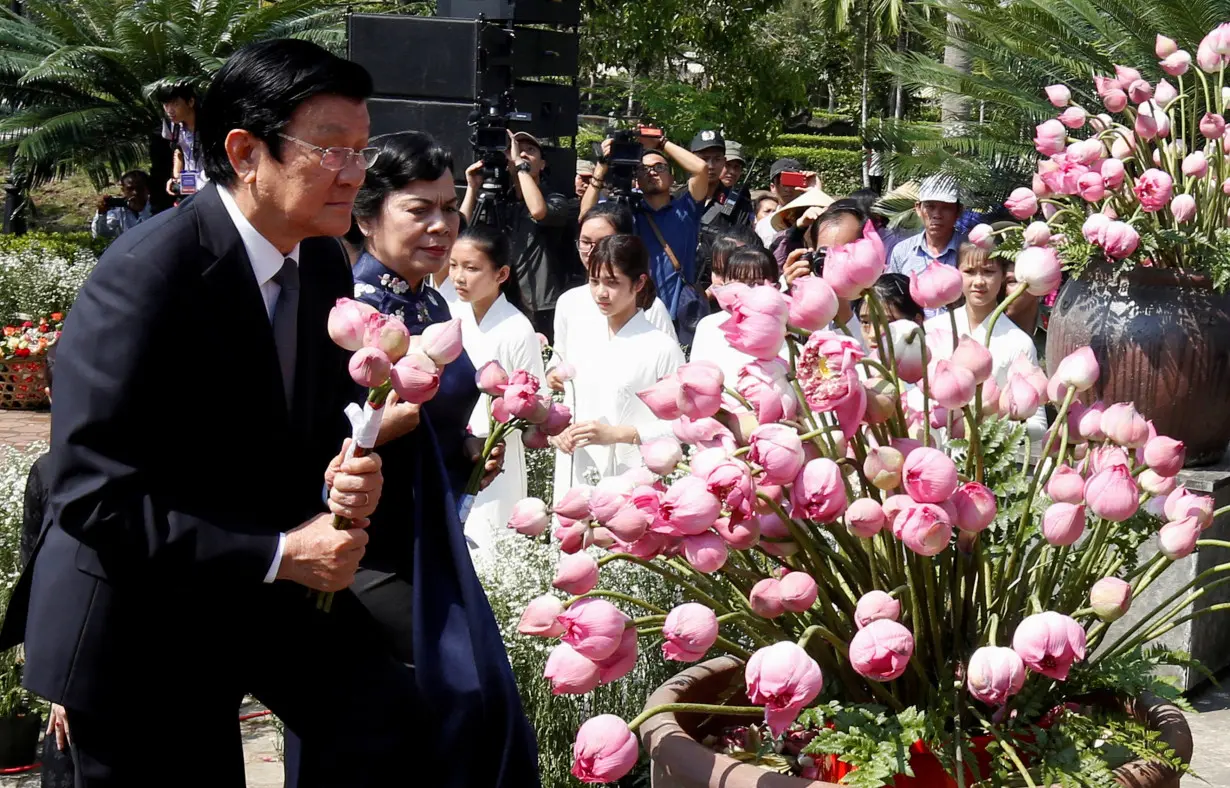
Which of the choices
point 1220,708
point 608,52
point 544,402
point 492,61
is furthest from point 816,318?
point 608,52

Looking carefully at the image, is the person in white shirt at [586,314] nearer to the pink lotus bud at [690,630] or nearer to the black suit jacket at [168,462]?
the black suit jacket at [168,462]

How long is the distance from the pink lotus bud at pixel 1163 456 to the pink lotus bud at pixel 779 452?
59 cm

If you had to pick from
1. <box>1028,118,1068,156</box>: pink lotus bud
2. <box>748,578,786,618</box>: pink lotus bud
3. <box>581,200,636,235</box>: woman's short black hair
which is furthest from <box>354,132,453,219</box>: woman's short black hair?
<box>581,200,636,235</box>: woman's short black hair

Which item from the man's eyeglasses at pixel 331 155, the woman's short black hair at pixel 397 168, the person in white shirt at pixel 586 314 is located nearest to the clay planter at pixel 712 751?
the man's eyeglasses at pixel 331 155

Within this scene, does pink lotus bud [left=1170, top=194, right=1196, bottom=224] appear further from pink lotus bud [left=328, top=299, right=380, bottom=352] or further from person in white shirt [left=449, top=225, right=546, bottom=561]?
pink lotus bud [left=328, top=299, right=380, bottom=352]

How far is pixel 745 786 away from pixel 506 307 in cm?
311

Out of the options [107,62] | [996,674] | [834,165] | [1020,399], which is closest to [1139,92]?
[1020,399]

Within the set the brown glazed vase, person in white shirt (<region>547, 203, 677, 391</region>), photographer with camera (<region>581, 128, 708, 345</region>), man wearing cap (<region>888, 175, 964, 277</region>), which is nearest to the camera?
the brown glazed vase

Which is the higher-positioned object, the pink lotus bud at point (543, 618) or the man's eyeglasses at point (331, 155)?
the man's eyeglasses at point (331, 155)

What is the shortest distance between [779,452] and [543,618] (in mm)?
463

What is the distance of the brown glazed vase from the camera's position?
164 inches

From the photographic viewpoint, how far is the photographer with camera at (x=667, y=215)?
6.85 m

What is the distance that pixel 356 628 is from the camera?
2.67 m

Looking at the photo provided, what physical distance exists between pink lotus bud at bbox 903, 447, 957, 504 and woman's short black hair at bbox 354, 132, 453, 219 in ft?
5.29
